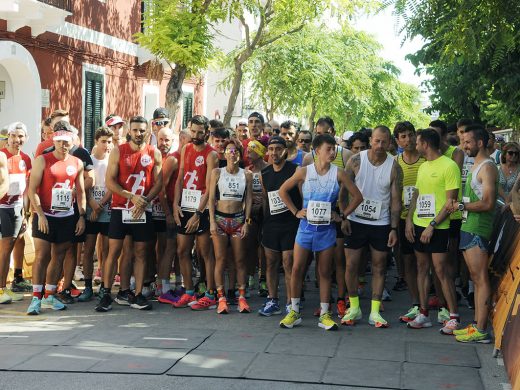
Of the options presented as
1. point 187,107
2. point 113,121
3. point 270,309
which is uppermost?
point 187,107

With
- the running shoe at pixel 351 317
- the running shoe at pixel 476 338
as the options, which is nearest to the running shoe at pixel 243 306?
the running shoe at pixel 351 317

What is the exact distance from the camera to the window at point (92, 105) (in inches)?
841

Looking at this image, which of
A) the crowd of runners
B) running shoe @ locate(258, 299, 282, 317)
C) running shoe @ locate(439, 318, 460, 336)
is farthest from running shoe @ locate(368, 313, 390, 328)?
running shoe @ locate(258, 299, 282, 317)

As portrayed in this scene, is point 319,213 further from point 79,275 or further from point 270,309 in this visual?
point 79,275

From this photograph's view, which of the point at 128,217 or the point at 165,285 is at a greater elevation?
A: the point at 128,217

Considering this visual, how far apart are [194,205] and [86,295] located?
5.51 feet

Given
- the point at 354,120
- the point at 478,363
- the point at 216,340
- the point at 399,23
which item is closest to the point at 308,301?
the point at 216,340

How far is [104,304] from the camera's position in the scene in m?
10.0

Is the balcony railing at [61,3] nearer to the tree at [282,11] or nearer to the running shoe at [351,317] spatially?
the tree at [282,11]

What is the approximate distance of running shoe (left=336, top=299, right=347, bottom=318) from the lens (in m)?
9.84

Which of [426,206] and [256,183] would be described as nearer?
[426,206]

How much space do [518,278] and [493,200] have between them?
3.40 feet

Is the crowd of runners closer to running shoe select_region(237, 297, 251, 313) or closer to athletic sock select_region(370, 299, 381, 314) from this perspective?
athletic sock select_region(370, 299, 381, 314)

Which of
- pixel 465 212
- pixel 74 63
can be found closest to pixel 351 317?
pixel 465 212
